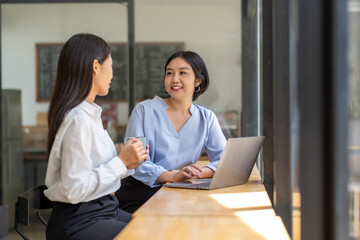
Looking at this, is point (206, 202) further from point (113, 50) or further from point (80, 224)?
point (113, 50)

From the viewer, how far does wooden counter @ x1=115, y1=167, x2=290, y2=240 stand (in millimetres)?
1399

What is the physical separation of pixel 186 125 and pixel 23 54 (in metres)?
2.85

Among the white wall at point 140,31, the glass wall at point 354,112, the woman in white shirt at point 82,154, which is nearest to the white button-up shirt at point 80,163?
the woman in white shirt at point 82,154

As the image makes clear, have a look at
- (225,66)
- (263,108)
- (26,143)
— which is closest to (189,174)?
(263,108)

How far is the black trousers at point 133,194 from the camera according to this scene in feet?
8.68

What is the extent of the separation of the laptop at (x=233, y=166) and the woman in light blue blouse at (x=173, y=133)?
211mm

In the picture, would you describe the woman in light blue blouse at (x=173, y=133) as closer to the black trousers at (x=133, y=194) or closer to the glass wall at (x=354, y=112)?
the black trousers at (x=133, y=194)

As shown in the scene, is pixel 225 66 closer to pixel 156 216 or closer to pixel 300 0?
pixel 300 0

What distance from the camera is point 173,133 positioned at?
2.70 meters

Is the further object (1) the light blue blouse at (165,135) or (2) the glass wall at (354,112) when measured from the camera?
(1) the light blue blouse at (165,135)

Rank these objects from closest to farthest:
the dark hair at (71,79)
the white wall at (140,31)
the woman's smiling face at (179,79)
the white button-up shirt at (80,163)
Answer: the white button-up shirt at (80,163) < the dark hair at (71,79) < the woman's smiling face at (179,79) < the white wall at (140,31)

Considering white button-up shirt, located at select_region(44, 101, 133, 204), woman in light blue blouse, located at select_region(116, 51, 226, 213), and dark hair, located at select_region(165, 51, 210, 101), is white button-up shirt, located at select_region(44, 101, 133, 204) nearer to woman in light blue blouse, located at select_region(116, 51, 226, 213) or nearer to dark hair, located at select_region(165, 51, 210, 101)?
woman in light blue blouse, located at select_region(116, 51, 226, 213)

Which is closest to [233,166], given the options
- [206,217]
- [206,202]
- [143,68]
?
[206,202]

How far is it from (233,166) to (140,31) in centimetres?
300
